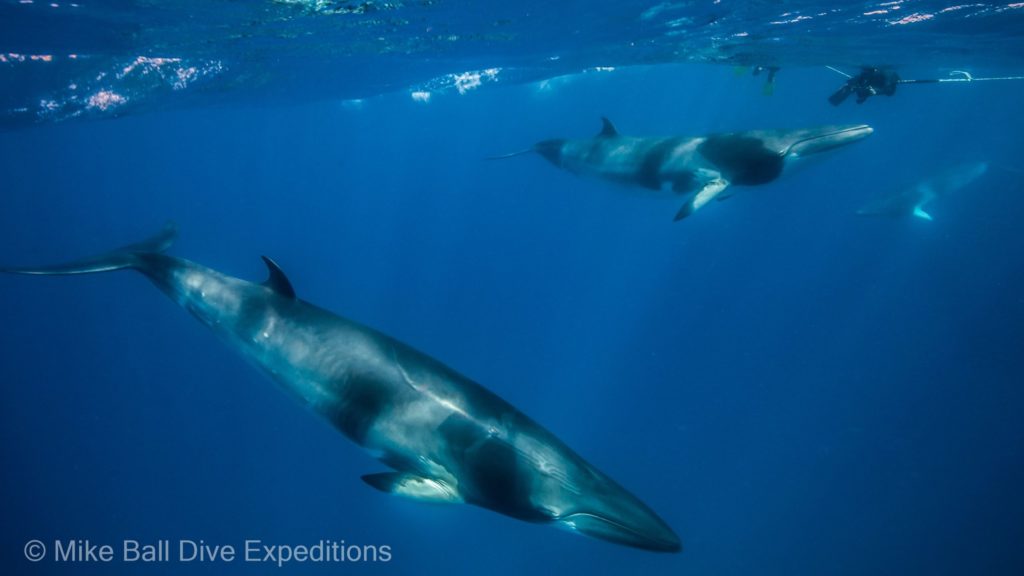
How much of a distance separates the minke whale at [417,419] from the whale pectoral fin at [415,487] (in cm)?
1

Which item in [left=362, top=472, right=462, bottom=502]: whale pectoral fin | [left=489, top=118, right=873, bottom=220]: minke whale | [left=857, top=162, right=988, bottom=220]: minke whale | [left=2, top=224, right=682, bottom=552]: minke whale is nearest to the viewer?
[left=2, top=224, right=682, bottom=552]: minke whale

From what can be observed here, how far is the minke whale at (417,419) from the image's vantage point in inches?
211

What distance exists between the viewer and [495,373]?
28859mm

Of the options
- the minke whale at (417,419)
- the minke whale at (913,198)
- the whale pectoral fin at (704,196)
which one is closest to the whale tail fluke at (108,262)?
the minke whale at (417,419)

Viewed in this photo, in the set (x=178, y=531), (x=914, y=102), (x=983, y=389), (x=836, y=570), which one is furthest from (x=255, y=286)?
(x=914, y=102)

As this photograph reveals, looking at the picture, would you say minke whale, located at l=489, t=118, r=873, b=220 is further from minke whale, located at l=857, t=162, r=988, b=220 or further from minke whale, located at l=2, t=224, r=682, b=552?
minke whale, located at l=857, t=162, r=988, b=220

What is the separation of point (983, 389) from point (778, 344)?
911cm

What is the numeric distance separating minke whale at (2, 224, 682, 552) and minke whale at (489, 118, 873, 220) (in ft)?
20.7

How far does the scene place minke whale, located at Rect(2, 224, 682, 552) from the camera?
5348 millimetres

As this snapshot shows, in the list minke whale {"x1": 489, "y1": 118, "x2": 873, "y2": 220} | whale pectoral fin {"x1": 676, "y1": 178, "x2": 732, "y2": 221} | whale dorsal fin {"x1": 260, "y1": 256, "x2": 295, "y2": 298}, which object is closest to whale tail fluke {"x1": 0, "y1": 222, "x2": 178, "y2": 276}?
whale dorsal fin {"x1": 260, "y1": 256, "x2": 295, "y2": 298}

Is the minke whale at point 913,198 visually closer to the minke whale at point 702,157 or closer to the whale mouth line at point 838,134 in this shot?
the minke whale at point 702,157

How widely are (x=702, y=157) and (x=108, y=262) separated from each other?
33.8 feet

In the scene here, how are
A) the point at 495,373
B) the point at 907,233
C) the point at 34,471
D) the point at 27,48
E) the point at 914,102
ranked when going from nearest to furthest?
the point at 27,48 → the point at 34,471 → the point at 495,373 → the point at 907,233 → the point at 914,102

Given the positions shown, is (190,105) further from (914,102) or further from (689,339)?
(914,102)
